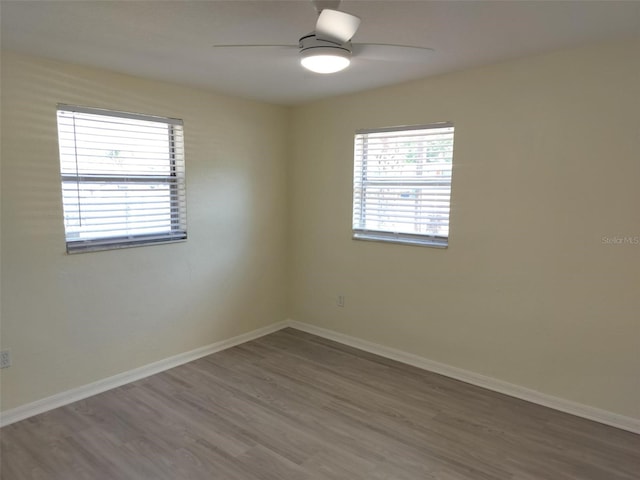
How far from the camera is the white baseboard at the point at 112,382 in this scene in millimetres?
2676

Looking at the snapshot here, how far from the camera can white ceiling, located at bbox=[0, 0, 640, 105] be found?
1.90m

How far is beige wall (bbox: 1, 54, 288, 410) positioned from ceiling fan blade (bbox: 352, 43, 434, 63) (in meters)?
1.78

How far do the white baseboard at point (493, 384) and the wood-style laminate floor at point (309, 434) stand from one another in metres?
0.06

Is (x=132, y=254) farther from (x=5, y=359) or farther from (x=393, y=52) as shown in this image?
(x=393, y=52)

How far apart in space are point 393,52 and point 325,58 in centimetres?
52

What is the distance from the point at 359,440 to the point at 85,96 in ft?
9.64

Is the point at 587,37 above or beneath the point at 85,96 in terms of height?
above

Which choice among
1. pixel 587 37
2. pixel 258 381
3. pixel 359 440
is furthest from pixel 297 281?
pixel 587 37

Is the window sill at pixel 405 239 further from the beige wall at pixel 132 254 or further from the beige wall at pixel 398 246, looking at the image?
the beige wall at pixel 132 254

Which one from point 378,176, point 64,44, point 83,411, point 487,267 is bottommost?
point 83,411

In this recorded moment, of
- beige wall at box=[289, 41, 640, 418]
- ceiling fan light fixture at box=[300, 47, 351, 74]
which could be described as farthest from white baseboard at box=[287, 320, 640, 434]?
ceiling fan light fixture at box=[300, 47, 351, 74]

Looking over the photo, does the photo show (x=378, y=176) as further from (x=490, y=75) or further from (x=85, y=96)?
(x=85, y=96)

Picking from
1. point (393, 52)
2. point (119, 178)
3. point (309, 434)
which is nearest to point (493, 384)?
point (309, 434)

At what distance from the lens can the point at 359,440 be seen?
2.49 meters
